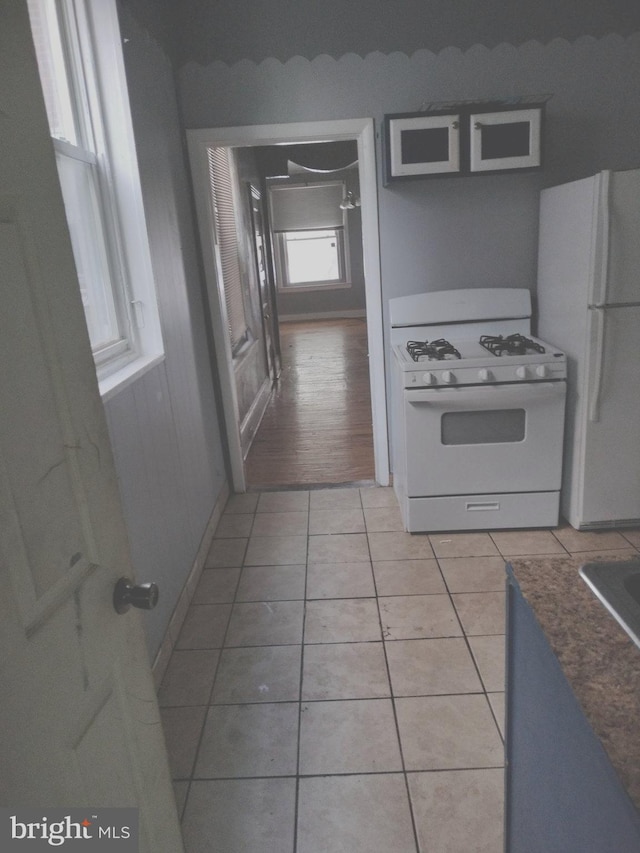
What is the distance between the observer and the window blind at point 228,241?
13.4 ft

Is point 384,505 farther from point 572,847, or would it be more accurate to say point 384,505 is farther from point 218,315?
point 572,847

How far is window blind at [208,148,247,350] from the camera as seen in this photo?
4086mm

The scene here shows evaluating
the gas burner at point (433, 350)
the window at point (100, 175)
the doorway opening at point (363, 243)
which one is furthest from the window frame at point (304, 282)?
the window at point (100, 175)

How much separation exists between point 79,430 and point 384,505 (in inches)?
101

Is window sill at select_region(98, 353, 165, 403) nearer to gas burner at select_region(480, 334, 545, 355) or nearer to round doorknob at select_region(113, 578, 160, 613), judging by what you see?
round doorknob at select_region(113, 578, 160, 613)

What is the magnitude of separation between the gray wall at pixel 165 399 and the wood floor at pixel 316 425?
807mm

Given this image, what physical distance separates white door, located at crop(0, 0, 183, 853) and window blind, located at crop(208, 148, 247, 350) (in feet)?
10.6

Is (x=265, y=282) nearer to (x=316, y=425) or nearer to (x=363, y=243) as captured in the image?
(x=316, y=425)

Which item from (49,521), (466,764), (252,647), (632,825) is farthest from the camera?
(252,647)

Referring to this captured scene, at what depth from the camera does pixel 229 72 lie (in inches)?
115

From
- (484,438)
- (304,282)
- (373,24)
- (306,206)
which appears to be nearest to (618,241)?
(484,438)

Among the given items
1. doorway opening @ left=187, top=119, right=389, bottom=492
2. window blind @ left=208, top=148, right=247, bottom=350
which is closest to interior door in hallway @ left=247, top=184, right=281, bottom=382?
window blind @ left=208, top=148, right=247, bottom=350

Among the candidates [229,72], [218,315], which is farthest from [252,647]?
[229,72]

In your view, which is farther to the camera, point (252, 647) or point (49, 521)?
point (252, 647)
